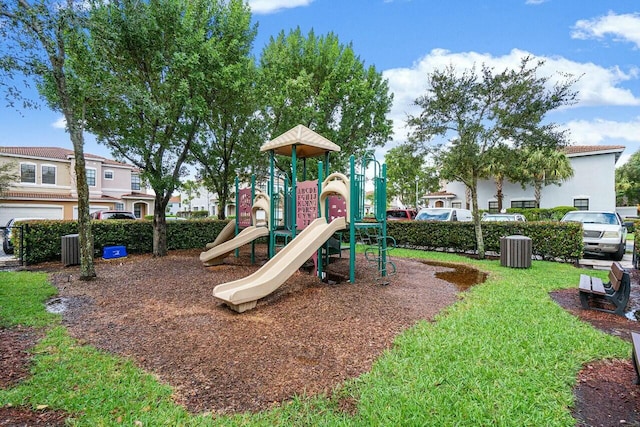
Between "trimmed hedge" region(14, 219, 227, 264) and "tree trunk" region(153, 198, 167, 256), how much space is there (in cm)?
104

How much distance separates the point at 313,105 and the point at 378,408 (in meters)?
13.9

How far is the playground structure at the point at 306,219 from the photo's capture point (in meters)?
5.44

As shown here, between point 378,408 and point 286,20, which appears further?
point 286,20

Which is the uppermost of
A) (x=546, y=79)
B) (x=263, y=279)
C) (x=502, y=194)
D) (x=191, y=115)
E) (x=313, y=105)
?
(x=313, y=105)

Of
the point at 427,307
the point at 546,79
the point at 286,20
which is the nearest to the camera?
the point at 427,307

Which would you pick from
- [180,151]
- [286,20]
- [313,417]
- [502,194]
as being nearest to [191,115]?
[180,151]

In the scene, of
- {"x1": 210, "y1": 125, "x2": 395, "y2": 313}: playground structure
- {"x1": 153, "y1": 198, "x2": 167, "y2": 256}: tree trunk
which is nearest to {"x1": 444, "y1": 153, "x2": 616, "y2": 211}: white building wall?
{"x1": 210, "y1": 125, "x2": 395, "y2": 313}: playground structure

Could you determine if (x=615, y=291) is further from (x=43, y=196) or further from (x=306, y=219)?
(x=43, y=196)

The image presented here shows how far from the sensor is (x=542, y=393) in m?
2.76

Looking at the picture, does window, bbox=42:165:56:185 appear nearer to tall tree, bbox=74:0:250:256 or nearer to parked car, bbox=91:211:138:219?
parked car, bbox=91:211:138:219

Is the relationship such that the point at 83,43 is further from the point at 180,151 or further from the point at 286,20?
the point at 286,20

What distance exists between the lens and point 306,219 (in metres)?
7.63

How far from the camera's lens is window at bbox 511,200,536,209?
84.3 ft

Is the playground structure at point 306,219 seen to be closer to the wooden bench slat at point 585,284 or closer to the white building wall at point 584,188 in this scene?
the wooden bench slat at point 585,284
